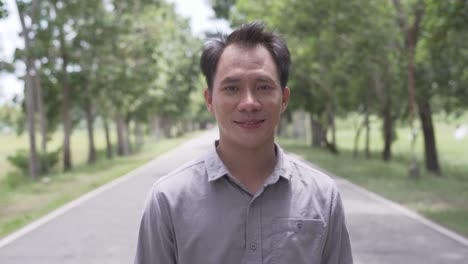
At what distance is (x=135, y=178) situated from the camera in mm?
18844

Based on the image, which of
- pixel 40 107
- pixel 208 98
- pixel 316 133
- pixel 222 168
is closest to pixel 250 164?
pixel 222 168

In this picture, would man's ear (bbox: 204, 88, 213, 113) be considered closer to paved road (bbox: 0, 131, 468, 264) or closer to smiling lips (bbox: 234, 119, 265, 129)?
smiling lips (bbox: 234, 119, 265, 129)

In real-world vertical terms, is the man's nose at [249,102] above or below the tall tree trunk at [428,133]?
above

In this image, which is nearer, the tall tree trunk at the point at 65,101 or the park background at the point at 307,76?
the park background at the point at 307,76

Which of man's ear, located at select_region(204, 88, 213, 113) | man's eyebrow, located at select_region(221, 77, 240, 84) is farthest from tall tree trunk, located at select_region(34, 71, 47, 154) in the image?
man's eyebrow, located at select_region(221, 77, 240, 84)

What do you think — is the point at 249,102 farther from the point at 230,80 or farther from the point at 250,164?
the point at 250,164

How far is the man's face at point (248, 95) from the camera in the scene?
2203 mm

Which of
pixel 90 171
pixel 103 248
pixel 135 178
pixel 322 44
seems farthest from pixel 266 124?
pixel 322 44

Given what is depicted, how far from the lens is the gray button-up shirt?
6.98 ft

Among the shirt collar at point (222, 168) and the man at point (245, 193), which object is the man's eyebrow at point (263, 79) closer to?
the man at point (245, 193)

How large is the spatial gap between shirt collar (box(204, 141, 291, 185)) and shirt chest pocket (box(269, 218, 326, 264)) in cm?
16

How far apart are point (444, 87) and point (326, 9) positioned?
468cm

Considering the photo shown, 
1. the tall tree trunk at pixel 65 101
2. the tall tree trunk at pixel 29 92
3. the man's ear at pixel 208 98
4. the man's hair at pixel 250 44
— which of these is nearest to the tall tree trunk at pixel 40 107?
the tall tree trunk at pixel 29 92

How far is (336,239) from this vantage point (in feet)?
7.45
